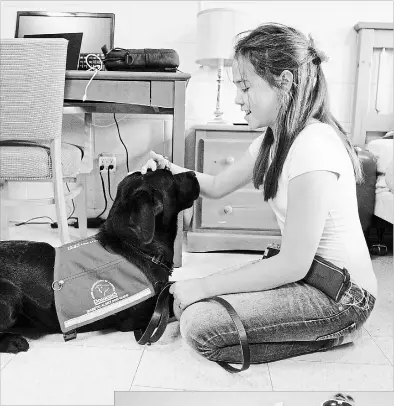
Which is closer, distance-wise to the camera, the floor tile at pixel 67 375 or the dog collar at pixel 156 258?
the floor tile at pixel 67 375

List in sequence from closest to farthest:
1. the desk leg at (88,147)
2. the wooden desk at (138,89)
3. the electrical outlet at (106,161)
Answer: the wooden desk at (138,89) < the desk leg at (88,147) < the electrical outlet at (106,161)

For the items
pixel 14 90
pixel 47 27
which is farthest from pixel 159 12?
pixel 14 90

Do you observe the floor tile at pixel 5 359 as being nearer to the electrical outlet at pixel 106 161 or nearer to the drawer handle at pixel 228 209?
the drawer handle at pixel 228 209

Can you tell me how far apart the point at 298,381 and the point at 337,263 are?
0.33 m

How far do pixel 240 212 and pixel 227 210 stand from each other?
7 cm

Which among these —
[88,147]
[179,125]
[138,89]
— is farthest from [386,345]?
[88,147]

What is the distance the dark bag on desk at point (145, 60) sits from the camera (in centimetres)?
200

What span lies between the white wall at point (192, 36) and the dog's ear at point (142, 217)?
5.06 ft

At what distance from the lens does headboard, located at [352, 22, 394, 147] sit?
269 cm

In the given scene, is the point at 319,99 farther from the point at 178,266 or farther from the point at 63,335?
the point at 178,266

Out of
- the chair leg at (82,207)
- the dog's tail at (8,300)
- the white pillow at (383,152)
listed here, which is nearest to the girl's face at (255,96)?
the dog's tail at (8,300)

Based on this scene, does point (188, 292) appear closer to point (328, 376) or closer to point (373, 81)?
point (328, 376)

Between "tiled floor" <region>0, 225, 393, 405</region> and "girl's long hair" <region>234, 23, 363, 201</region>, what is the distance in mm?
522

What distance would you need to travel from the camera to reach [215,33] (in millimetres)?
2461
